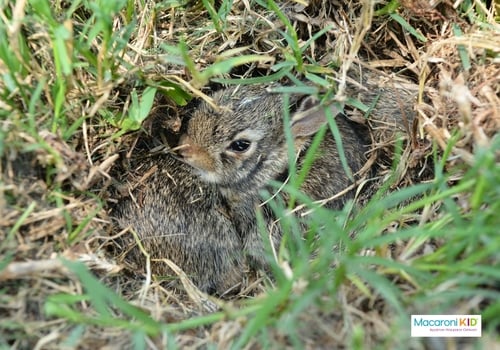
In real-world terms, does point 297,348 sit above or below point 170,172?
below

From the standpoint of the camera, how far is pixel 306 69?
11.7 feet

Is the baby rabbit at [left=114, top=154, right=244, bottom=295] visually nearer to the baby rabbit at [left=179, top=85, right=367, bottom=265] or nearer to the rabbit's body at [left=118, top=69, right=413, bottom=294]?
the rabbit's body at [left=118, top=69, right=413, bottom=294]

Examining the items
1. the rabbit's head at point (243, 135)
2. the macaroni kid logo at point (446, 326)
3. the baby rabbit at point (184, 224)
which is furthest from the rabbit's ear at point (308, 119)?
the macaroni kid logo at point (446, 326)

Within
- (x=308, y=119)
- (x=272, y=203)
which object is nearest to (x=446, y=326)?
(x=272, y=203)

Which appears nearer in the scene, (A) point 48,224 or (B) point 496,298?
(B) point 496,298

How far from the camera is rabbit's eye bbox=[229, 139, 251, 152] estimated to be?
Result: 12.4 feet

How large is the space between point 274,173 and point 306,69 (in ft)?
2.57

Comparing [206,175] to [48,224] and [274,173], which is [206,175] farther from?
[48,224]

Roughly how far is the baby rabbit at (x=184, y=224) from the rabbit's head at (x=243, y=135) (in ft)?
0.59

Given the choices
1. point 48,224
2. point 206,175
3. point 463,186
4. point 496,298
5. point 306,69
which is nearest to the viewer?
point 496,298

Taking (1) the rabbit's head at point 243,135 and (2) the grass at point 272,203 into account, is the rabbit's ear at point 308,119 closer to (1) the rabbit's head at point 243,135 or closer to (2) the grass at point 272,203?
(1) the rabbit's head at point 243,135

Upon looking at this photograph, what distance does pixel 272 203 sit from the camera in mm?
2627

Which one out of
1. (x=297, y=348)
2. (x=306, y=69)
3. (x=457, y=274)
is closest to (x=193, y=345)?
(x=297, y=348)

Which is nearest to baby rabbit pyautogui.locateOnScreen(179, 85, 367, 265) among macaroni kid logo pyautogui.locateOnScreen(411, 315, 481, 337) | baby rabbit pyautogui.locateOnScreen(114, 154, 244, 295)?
baby rabbit pyautogui.locateOnScreen(114, 154, 244, 295)
